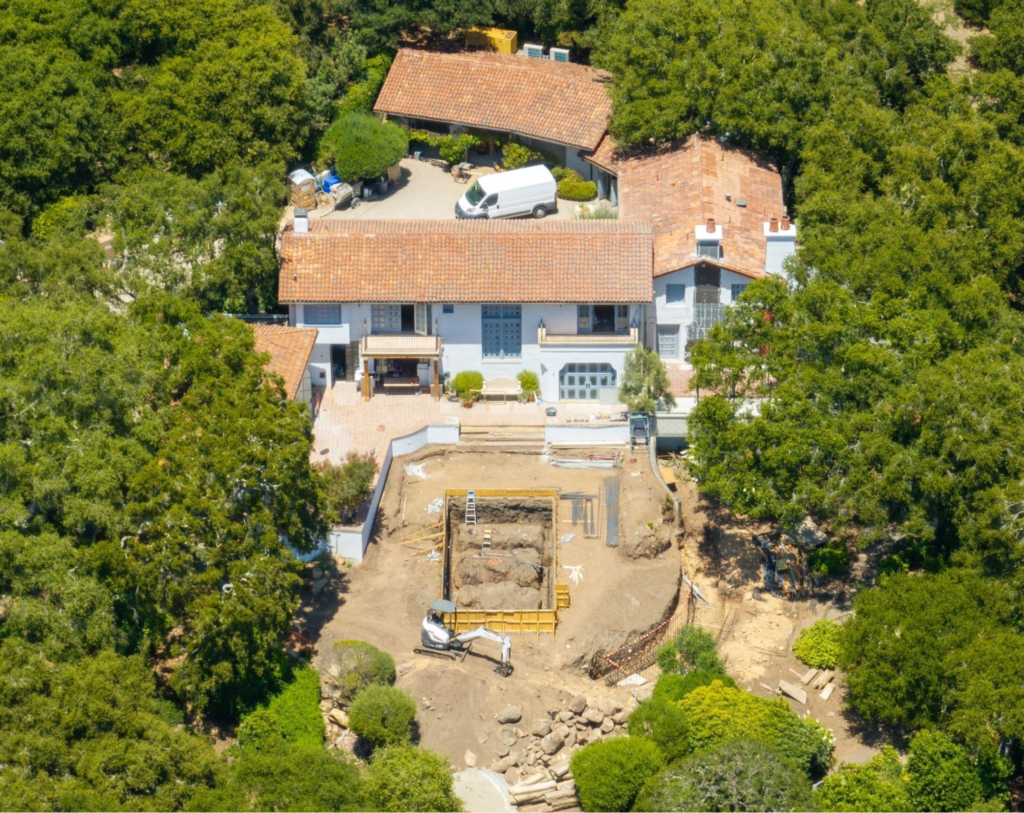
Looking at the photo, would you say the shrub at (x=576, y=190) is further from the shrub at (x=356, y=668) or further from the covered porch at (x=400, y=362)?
the shrub at (x=356, y=668)

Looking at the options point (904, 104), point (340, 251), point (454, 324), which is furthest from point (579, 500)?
point (904, 104)

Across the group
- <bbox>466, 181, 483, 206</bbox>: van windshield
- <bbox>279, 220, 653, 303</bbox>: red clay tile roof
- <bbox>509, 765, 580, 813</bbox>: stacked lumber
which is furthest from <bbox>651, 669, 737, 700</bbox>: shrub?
<bbox>466, 181, 483, 206</bbox>: van windshield

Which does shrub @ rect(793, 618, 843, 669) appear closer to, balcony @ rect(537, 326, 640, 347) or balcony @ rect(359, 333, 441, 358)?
balcony @ rect(537, 326, 640, 347)

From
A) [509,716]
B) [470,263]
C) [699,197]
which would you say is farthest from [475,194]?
[509,716]

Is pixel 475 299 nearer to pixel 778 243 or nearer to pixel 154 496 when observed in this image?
pixel 778 243

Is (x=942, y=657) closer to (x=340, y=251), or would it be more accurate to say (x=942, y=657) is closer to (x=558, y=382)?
(x=558, y=382)

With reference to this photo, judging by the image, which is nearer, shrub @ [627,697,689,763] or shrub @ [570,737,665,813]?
shrub @ [570,737,665,813]
